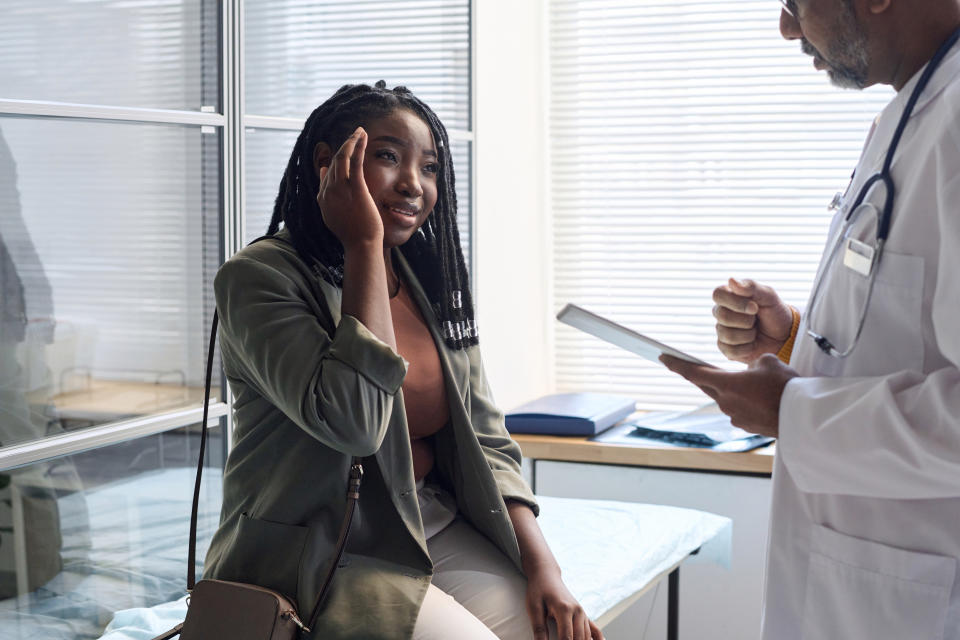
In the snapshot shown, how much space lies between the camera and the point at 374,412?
139cm

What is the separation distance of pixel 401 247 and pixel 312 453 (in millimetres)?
484

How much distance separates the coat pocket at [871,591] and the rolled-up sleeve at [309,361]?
0.62m

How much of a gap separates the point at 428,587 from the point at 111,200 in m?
0.96

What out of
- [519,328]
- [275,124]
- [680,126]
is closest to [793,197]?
[680,126]

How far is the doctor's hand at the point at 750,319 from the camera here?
1.62 m

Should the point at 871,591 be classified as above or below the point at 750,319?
below

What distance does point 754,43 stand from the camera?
136 inches

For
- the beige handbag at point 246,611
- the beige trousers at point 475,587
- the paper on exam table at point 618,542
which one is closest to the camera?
the beige handbag at point 246,611

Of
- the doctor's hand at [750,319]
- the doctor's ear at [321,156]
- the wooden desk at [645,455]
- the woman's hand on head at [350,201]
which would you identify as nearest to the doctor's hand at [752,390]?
the doctor's hand at [750,319]

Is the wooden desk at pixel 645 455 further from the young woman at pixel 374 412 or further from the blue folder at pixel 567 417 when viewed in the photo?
the young woman at pixel 374 412

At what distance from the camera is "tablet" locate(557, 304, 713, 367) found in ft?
4.31

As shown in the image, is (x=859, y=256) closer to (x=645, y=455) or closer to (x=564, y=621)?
(x=564, y=621)

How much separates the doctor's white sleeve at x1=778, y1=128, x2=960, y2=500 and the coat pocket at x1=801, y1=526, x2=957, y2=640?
8 centimetres

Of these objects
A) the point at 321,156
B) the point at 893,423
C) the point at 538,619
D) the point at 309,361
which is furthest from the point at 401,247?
the point at 893,423
